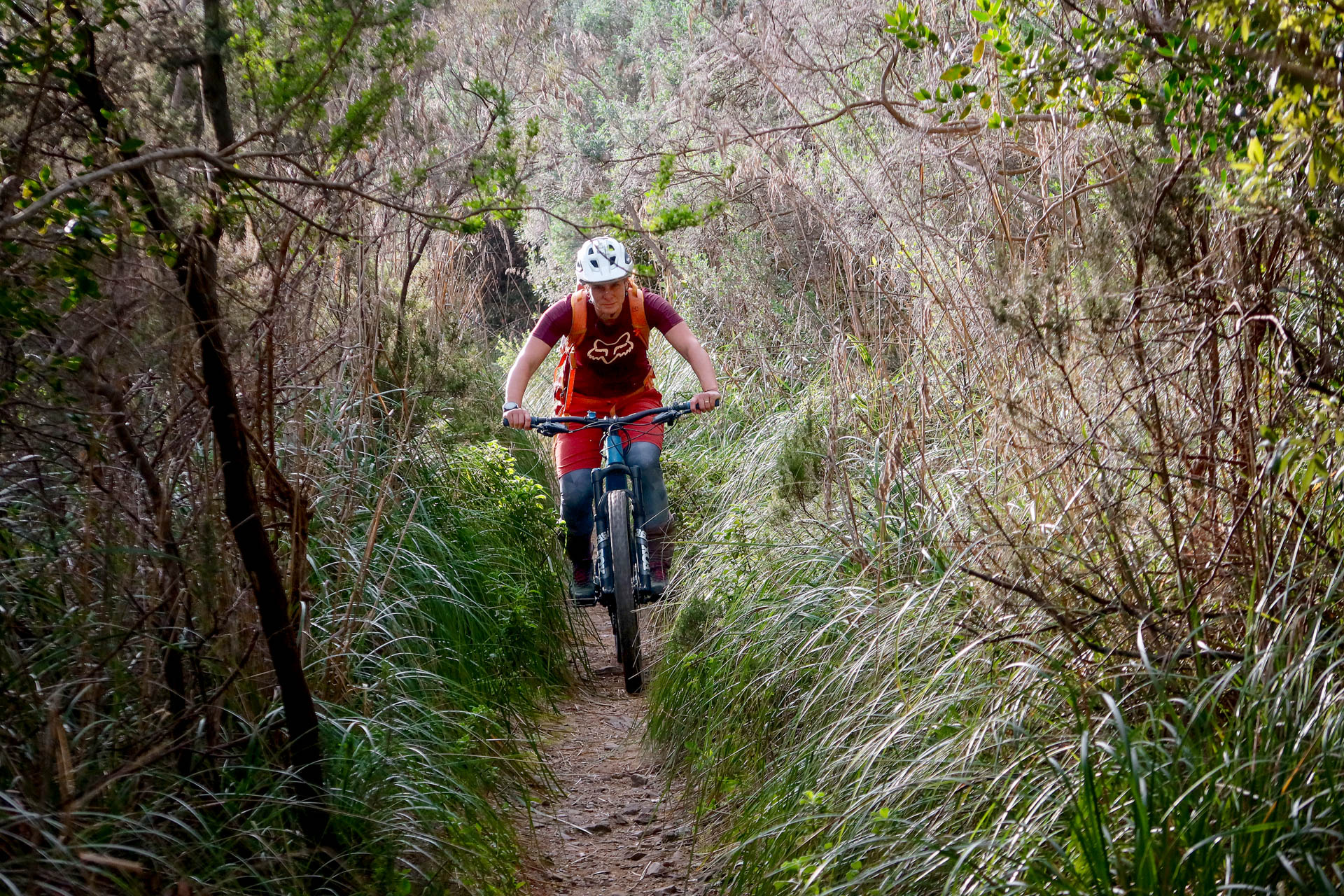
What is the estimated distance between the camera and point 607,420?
19.6 ft

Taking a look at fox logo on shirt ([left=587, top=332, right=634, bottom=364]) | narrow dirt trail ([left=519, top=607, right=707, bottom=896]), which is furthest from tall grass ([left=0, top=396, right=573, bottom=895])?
fox logo on shirt ([left=587, top=332, right=634, bottom=364])

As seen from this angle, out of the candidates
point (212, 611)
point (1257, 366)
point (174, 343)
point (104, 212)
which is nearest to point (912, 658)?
point (1257, 366)

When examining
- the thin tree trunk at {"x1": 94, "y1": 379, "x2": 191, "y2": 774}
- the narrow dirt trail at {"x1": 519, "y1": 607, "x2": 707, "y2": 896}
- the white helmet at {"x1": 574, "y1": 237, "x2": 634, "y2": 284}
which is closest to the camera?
the thin tree trunk at {"x1": 94, "y1": 379, "x2": 191, "y2": 774}

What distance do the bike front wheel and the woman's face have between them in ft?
3.21

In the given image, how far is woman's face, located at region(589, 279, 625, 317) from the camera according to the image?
5.86 meters

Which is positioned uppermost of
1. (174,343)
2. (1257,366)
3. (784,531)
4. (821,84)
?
(821,84)

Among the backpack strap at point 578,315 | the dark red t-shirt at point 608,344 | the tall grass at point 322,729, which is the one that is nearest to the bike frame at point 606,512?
the dark red t-shirt at point 608,344

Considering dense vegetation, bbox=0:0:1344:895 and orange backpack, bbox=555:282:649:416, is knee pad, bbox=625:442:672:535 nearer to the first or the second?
orange backpack, bbox=555:282:649:416

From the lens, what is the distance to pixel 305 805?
9.46 ft

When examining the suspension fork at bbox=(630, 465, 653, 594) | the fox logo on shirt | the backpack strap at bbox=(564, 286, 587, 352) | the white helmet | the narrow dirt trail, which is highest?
the white helmet

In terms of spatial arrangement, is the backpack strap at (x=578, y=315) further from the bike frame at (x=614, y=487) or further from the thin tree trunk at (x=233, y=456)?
the thin tree trunk at (x=233, y=456)

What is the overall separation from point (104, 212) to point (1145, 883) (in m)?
2.42

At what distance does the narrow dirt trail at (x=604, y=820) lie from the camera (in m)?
3.97

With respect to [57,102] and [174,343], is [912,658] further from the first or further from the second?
[57,102]
